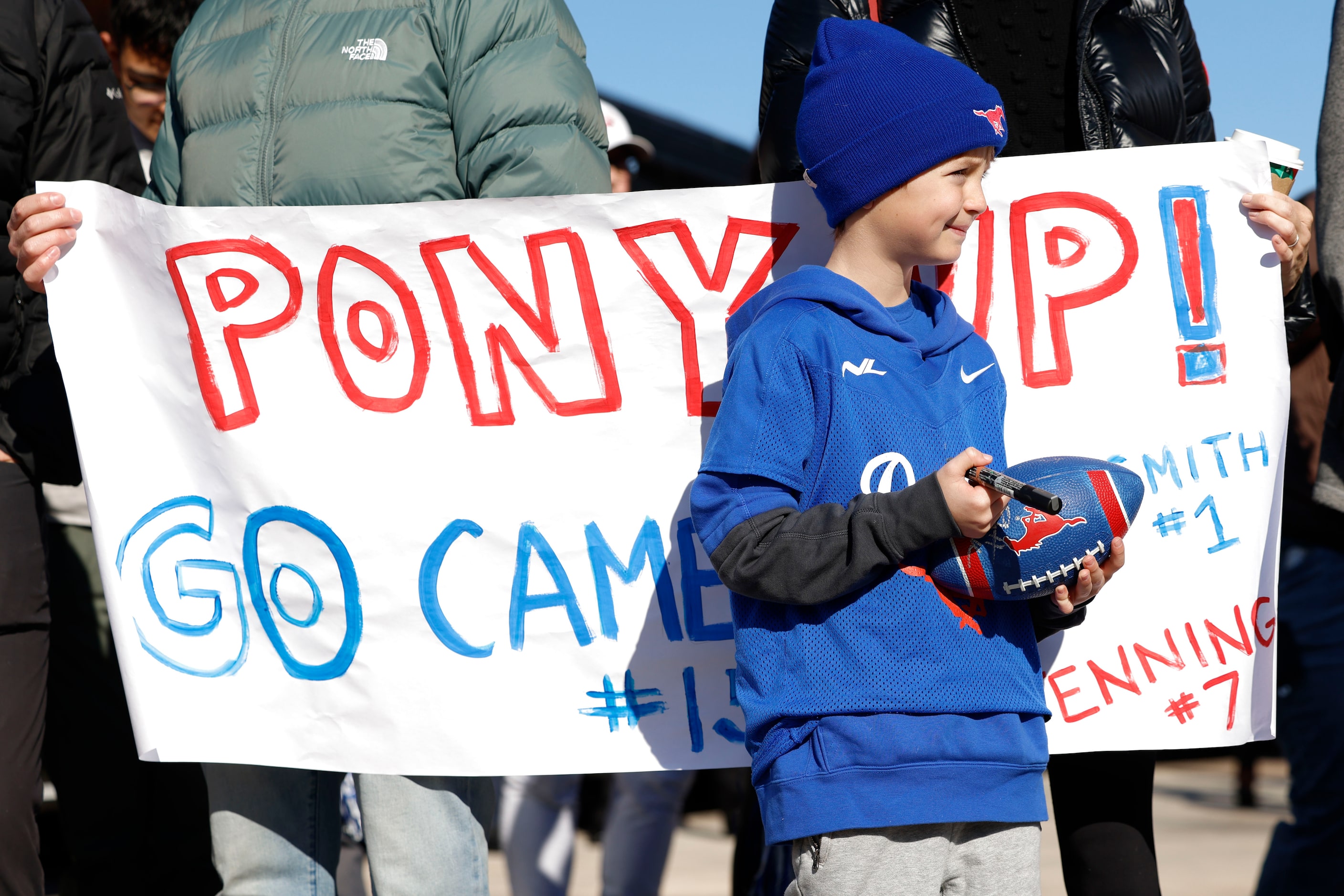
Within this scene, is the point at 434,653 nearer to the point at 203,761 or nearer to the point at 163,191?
the point at 203,761

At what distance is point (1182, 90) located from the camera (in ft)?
8.14

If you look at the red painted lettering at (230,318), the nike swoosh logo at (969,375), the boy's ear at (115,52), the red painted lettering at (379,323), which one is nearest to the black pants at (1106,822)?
the nike swoosh logo at (969,375)

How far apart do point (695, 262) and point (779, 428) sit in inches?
27.7

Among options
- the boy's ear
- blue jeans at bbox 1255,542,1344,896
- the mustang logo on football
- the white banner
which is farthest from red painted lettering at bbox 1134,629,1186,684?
the boy's ear

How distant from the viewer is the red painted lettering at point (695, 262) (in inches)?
97.0

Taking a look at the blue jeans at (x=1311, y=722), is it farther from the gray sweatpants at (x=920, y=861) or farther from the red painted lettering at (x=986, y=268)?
the gray sweatpants at (x=920, y=861)

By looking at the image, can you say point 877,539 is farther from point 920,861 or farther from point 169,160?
point 169,160

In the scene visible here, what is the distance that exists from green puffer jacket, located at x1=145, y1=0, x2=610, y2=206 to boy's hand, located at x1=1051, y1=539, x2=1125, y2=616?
1.07 meters

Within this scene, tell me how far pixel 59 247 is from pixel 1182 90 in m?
2.02

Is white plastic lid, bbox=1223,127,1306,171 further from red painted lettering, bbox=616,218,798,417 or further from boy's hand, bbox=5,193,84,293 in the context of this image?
boy's hand, bbox=5,193,84,293

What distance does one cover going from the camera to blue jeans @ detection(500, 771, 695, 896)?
3207mm

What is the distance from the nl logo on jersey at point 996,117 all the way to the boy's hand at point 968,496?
20.9 inches

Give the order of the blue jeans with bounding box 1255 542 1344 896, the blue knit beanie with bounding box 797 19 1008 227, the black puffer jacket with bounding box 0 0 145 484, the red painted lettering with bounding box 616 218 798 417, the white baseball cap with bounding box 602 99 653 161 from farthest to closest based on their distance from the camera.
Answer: the white baseball cap with bounding box 602 99 653 161, the blue jeans with bounding box 1255 542 1344 896, the red painted lettering with bounding box 616 218 798 417, the black puffer jacket with bounding box 0 0 145 484, the blue knit beanie with bounding box 797 19 1008 227

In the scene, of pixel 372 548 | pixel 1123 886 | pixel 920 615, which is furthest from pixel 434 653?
pixel 1123 886
